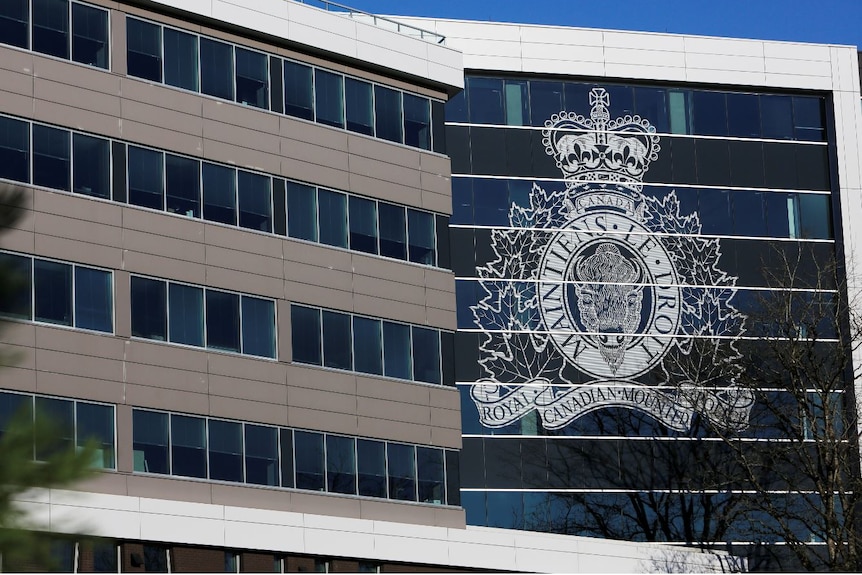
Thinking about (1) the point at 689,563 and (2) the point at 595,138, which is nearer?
(1) the point at 689,563

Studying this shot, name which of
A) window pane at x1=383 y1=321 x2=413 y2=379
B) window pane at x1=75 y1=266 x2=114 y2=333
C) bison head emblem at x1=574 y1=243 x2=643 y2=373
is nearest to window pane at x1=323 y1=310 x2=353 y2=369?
window pane at x1=383 y1=321 x2=413 y2=379

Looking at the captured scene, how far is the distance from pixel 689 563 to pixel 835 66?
67.5ft

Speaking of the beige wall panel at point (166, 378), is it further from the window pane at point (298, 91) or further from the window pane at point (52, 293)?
the window pane at point (298, 91)

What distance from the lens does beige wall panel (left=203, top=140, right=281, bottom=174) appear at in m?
42.5

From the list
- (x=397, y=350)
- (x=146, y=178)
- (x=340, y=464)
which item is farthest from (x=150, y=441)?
(x=397, y=350)

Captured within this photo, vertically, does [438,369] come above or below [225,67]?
below

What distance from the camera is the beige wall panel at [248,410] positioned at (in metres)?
40.7

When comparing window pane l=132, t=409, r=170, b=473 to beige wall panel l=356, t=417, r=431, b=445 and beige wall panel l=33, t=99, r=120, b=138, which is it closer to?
beige wall panel l=356, t=417, r=431, b=445

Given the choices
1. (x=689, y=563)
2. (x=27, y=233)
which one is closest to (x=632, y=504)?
(x=689, y=563)

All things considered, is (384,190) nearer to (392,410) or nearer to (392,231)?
(392,231)

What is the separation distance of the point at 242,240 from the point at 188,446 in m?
5.99

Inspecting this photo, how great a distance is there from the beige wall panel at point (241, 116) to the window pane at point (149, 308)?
518 cm

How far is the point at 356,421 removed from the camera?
4362cm

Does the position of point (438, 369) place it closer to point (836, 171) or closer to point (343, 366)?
point (343, 366)
